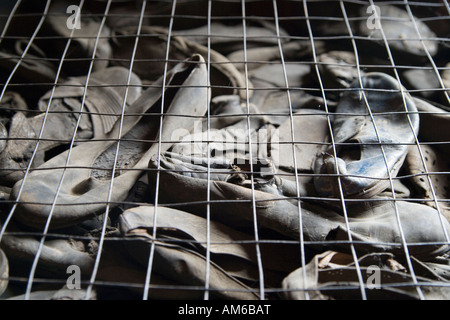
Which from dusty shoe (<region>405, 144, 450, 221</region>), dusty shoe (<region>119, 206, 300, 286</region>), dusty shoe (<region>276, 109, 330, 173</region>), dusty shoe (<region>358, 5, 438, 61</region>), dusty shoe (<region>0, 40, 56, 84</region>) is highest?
dusty shoe (<region>358, 5, 438, 61</region>)

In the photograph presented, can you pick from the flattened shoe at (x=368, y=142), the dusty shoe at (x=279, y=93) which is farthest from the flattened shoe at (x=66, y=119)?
the flattened shoe at (x=368, y=142)

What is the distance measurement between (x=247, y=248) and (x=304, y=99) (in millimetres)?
630

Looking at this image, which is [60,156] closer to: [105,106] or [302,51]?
[105,106]

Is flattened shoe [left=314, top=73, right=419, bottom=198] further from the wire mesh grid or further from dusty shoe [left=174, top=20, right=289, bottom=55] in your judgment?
dusty shoe [left=174, top=20, right=289, bottom=55]

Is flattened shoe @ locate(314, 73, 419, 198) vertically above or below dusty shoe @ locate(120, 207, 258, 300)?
→ above

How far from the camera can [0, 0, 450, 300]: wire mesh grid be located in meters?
0.84

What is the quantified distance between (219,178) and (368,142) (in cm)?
37

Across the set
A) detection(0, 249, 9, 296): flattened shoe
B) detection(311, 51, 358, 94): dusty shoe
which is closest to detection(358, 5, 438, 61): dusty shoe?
detection(311, 51, 358, 94): dusty shoe

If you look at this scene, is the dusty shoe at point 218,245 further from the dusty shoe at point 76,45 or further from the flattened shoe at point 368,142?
the dusty shoe at point 76,45

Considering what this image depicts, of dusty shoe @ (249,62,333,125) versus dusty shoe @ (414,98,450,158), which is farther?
dusty shoe @ (249,62,333,125)

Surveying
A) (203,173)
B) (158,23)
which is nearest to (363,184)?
(203,173)

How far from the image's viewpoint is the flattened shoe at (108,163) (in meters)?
0.91

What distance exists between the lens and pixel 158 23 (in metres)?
1.60

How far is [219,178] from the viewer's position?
99 centimetres
